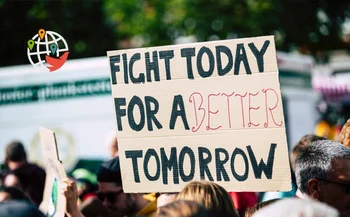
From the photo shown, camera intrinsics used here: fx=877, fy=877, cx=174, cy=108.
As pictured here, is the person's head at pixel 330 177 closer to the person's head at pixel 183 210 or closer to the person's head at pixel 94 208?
the person's head at pixel 183 210

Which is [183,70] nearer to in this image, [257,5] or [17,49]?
[257,5]

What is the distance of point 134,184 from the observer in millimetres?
4641

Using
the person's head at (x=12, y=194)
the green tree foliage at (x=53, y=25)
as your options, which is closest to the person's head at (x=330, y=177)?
the person's head at (x=12, y=194)

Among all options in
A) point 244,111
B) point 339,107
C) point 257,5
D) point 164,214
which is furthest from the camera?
point 339,107

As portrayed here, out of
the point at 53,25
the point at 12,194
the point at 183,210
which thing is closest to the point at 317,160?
the point at 183,210

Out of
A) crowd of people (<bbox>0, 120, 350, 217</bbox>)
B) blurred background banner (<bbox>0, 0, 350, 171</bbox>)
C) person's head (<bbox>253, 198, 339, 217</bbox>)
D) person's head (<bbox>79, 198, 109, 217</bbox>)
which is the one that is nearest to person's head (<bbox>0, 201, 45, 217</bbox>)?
crowd of people (<bbox>0, 120, 350, 217</bbox>)

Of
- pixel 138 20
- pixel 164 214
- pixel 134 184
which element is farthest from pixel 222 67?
pixel 138 20

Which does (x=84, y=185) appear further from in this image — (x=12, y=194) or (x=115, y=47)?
(x=115, y=47)

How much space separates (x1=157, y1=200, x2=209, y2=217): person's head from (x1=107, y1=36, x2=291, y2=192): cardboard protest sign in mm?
1125

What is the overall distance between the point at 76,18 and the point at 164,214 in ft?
51.6

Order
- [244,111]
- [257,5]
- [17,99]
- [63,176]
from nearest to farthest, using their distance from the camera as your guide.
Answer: [244,111]
[63,176]
[17,99]
[257,5]

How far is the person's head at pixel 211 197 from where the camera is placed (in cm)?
369

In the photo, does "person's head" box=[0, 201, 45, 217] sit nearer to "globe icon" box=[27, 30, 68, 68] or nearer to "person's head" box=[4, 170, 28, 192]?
"globe icon" box=[27, 30, 68, 68]

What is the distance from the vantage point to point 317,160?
4.21 m
